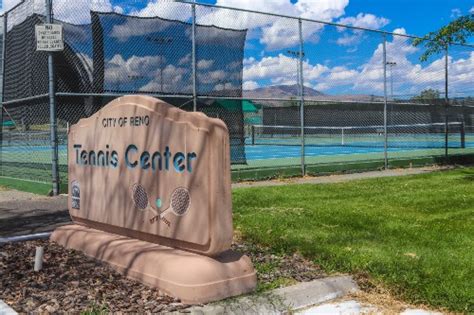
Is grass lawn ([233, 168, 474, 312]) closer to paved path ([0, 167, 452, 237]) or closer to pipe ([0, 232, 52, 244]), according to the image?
pipe ([0, 232, 52, 244])

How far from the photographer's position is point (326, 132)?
3081 cm

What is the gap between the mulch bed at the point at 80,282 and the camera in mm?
4008

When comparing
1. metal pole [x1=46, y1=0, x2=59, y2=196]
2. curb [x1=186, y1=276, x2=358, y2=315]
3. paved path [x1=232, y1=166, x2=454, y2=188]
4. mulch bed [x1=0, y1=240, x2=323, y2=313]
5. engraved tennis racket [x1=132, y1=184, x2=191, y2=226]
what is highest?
metal pole [x1=46, y1=0, x2=59, y2=196]

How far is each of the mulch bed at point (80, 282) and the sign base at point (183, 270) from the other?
0.27 feet

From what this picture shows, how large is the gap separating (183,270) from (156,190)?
2.67 feet

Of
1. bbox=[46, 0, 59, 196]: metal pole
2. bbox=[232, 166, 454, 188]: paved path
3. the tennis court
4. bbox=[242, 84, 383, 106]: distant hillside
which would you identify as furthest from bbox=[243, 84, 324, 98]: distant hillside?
bbox=[46, 0, 59, 196]: metal pole

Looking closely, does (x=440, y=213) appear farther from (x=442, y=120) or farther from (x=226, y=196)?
(x=442, y=120)

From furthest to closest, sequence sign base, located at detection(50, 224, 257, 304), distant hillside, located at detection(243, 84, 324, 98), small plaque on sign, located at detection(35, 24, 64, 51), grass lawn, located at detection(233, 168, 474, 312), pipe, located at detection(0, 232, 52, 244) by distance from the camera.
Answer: distant hillside, located at detection(243, 84, 324, 98), small plaque on sign, located at detection(35, 24, 64, 51), pipe, located at detection(0, 232, 52, 244), grass lawn, located at detection(233, 168, 474, 312), sign base, located at detection(50, 224, 257, 304)

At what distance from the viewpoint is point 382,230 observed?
661 centimetres

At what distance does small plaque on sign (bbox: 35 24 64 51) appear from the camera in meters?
9.48

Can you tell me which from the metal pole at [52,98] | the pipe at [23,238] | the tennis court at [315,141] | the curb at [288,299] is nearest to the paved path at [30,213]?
the pipe at [23,238]

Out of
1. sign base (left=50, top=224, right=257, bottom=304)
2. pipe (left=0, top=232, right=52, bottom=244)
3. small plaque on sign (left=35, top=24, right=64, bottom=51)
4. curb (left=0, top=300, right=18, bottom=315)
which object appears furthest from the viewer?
small plaque on sign (left=35, top=24, right=64, bottom=51)

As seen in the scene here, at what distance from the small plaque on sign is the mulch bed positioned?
4660mm

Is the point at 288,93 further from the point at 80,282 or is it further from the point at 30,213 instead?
the point at 80,282
